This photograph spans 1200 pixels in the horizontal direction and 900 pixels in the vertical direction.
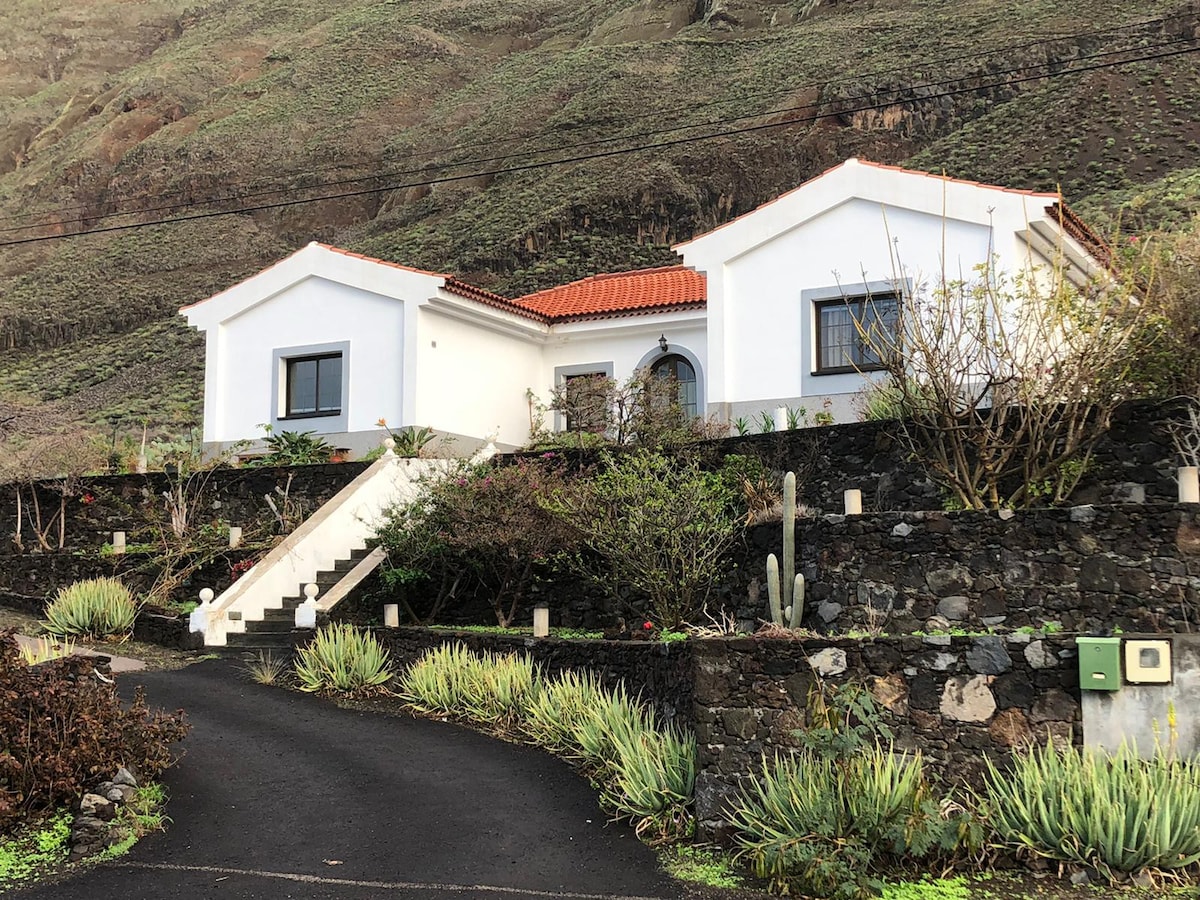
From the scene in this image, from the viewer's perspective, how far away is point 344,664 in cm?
1372

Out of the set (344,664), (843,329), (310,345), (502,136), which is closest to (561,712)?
(344,664)

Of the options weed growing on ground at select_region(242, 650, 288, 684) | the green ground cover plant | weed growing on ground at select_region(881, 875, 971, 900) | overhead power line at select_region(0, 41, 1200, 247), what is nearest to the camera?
weed growing on ground at select_region(881, 875, 971, 900)

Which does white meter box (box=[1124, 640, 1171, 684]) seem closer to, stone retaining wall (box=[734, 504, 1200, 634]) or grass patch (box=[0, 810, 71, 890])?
stone retaining wall (box=[734, 504, 1200, 634])

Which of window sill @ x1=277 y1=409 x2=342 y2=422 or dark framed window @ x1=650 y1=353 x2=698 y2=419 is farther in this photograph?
window sill @ x1=277 y1=409 x2=342 y2=422

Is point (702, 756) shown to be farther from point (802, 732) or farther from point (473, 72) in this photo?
point (473, 72)

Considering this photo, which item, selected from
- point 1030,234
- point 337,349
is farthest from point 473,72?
point 1030,234

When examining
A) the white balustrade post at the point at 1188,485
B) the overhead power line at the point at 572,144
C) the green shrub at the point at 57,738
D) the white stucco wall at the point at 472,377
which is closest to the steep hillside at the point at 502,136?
the overhead power line at the point at 572,144

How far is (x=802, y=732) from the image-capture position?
25.5ft

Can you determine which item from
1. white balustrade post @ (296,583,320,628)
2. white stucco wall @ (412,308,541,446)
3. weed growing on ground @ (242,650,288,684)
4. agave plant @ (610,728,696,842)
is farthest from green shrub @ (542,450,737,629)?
white stucco wall @ (412,308,541,446)

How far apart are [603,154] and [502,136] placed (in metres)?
9.49

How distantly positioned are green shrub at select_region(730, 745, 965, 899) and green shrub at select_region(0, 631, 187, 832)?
4878 millimetres

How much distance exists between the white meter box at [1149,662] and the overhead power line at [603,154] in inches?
1993

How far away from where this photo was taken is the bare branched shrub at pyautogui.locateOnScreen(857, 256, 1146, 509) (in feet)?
39.2

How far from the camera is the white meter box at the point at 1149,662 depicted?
25.2 ft
